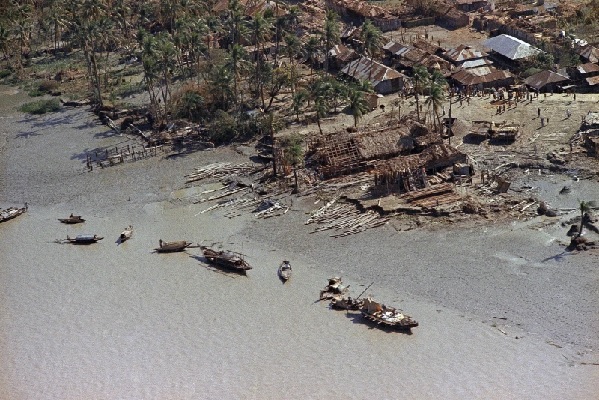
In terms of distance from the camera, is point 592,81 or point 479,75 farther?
point 479,75

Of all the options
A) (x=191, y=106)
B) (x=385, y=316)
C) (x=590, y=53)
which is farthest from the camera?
(x=590, y=53)

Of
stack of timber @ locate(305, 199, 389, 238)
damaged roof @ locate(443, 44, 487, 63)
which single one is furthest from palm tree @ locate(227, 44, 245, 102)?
stack of timber @ locate(305, 199, 389, 238)

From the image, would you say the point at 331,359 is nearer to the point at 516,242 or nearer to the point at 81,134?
the point at 516,242

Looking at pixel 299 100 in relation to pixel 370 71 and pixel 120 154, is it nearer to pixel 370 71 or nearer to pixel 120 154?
pixel 370 71

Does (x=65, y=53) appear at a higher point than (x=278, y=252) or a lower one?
higher

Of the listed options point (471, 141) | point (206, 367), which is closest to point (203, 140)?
point (471, 141)

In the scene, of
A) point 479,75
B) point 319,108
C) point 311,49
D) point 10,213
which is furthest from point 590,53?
point 10,213
